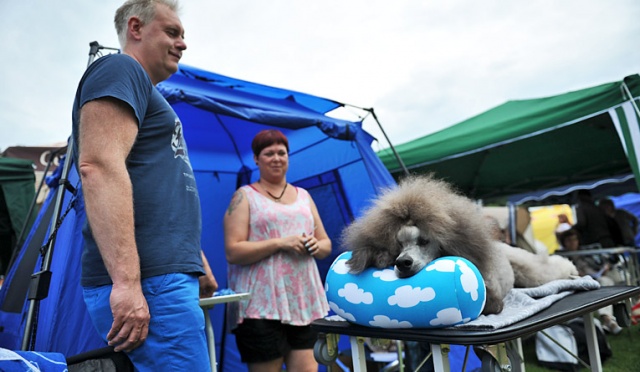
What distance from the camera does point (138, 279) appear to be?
92cm

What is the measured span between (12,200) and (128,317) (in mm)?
5034

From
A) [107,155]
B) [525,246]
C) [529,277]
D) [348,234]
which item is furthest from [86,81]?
[525,246]

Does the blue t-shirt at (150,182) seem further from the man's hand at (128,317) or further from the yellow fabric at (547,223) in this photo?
the yellow fabric at (547,223)

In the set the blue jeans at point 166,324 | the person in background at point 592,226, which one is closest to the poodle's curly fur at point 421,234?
the blue jeans at point 166,324

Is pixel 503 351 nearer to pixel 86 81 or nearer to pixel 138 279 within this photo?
pixel 138 279

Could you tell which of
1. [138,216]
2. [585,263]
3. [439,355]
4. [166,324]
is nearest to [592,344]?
[439,355]

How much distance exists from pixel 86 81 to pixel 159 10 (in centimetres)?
32

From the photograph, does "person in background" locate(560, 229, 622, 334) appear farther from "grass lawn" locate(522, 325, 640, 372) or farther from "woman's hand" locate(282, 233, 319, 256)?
"woman's hand" locate(282, 233, 319, 256)

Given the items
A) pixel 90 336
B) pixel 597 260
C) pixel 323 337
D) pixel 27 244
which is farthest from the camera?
pixel 597 260

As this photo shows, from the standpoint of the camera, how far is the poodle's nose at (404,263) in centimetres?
119

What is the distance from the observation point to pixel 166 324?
971 millimetres

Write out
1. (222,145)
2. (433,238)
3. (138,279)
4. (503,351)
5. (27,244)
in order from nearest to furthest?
1. (138,279)
2. (503,351)
3. (433,238)
4. (27,244)
5. (222,145)

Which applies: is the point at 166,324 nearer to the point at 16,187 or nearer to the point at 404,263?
the point at 404,263

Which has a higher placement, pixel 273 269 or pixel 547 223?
pixel 547 223
